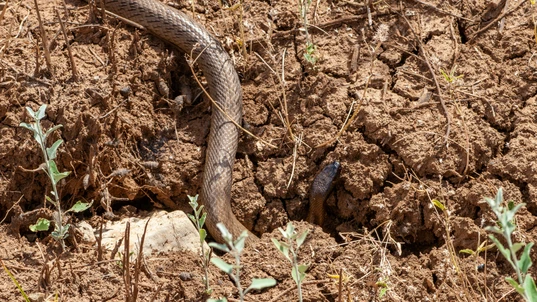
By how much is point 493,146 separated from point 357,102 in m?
1.00

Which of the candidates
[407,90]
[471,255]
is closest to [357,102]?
[407,90]

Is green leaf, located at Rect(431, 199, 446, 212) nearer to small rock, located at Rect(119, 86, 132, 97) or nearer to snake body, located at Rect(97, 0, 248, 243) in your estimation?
snake body, located at Rect(97, 0, 248, 243)

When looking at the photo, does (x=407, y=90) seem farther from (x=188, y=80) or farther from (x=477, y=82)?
(x=188, y=80)

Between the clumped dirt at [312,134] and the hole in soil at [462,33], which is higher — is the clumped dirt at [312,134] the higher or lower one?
the lower one

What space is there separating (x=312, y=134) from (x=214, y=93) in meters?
0.85

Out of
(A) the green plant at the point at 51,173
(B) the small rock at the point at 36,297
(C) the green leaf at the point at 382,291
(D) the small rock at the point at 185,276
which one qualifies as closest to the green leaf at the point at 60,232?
(A) the green plant at the point at 51,173

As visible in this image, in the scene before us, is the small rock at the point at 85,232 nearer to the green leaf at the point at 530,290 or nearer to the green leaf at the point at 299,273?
the green leaf at the point at 299,273

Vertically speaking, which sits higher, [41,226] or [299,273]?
[299,273]

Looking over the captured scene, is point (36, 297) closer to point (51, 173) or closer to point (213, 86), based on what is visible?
point (51, 173)

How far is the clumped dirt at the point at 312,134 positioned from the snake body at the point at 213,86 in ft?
0.37

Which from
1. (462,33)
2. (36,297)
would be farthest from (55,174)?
(462,33)

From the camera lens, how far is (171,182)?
499 cm

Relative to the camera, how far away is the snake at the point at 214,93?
16.1 ft

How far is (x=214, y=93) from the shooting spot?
5145mm
